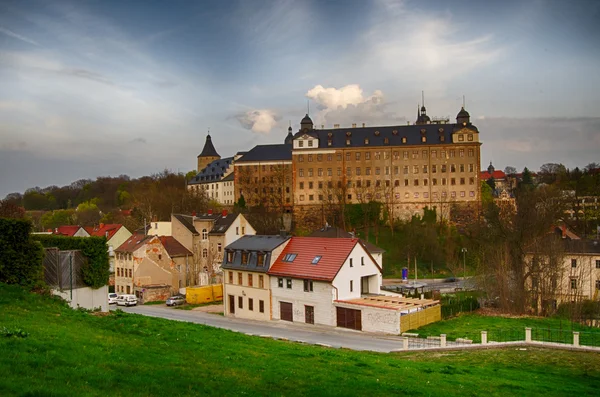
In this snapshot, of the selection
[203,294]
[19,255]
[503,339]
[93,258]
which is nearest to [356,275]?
[503,339]

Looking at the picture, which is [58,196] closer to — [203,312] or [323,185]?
[323,185]

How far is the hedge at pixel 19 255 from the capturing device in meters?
18.4

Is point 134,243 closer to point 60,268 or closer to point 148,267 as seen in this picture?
point 148,267

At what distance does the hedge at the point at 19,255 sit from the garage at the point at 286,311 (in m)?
20.3

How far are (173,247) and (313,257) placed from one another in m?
22.0

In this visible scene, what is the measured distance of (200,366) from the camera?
13008mm

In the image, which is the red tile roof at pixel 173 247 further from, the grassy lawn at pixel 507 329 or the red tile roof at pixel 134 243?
the grassy lawn at pixel 507 329

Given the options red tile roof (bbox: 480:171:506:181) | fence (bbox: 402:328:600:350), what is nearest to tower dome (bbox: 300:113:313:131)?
fence (bbox: 402:328:600:350)

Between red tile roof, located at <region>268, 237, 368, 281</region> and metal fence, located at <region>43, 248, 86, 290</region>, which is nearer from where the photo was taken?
metal fence, located at <region>43, 248, 86, 290</region>

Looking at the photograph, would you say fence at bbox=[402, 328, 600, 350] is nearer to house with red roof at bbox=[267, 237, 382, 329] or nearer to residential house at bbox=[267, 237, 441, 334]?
residential house at bbox=[267, 237, 441, 334]

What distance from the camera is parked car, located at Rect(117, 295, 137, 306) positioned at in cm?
4600

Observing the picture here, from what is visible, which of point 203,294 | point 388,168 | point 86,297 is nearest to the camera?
point 86,297

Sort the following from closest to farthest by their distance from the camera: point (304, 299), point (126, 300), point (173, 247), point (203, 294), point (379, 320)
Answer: point (379, 320) → point (304, 299) → point (126, 300) → point (203, 294) → point (173, 247)

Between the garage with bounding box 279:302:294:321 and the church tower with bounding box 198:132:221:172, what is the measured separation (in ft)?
331
